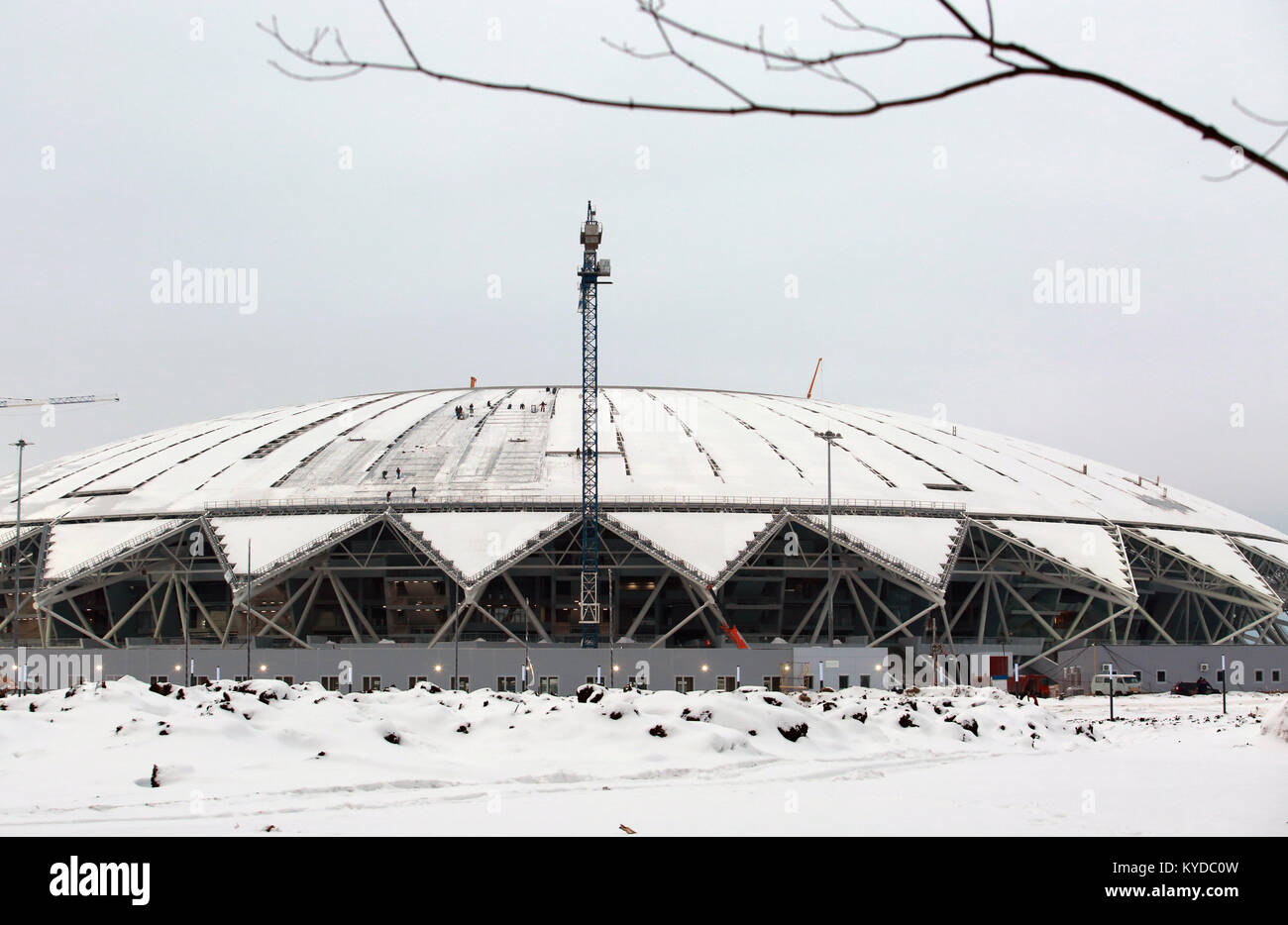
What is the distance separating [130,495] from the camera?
67875 millimetres

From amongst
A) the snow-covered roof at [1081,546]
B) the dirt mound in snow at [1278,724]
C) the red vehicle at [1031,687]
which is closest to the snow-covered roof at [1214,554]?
the snow-covered roof at [1081,546]

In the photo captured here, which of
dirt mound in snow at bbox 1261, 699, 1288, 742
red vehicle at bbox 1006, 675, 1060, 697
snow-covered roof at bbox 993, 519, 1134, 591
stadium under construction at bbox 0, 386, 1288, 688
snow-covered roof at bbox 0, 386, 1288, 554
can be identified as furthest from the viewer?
snow-covered roof at bbox 0, 386, 1288, 554

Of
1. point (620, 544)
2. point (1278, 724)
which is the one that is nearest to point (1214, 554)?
point (620, 544)

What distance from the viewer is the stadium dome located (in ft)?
199

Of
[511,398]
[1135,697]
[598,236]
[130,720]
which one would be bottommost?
[1135,697]

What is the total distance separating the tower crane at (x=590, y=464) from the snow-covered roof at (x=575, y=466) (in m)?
1.20

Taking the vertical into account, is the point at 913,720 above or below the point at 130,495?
below

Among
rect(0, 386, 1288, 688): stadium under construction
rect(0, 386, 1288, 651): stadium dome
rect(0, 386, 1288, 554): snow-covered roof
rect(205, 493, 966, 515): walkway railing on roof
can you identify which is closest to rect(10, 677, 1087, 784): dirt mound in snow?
rect(0, 386, 1288, 688): stadium under construction

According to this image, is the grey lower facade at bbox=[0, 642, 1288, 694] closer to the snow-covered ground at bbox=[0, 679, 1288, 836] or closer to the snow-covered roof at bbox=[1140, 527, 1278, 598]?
the snow-covered roof at bbox=[1140, 527, 1278, 598]

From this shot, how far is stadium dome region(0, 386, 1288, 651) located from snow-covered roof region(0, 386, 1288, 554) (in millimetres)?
256

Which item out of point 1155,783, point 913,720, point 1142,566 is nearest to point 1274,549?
point 1142,566

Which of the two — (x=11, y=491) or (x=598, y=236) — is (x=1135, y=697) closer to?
(x=598, y=236)
